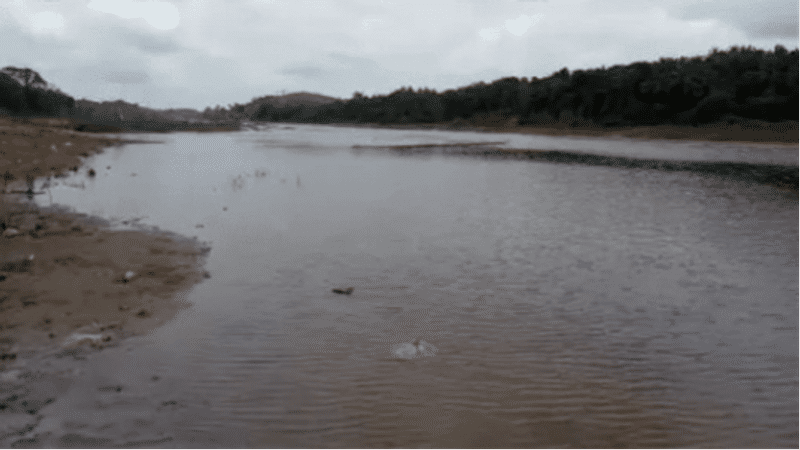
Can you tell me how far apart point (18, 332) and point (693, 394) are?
29.6 feet

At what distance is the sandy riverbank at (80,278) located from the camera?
758 centimetres

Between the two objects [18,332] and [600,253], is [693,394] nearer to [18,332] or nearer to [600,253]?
[600,253]

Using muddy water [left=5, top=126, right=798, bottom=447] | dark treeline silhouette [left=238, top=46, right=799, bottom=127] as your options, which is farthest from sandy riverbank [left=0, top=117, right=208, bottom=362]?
dark treeline silhouette [left=238, top=46, right=799, bottom=127]

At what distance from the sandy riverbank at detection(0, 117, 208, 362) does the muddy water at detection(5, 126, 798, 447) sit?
1.71ft

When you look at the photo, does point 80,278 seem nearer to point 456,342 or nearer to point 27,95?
point 456,342

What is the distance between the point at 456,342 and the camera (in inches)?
312

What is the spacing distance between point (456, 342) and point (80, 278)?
699cm

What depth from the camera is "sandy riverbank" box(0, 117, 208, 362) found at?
758 centimetres

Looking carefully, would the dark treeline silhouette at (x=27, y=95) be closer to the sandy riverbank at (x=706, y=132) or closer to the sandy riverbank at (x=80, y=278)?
the sandy riverbank at (x=80, y=278)

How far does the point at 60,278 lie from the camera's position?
9.59 metres

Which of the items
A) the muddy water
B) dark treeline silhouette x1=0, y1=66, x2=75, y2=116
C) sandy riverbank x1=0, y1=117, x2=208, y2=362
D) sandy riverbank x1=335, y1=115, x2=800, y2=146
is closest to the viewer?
the muddy water

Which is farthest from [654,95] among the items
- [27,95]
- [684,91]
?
[27,95]

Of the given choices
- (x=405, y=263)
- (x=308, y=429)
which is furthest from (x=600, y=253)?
(x=308, y=429)

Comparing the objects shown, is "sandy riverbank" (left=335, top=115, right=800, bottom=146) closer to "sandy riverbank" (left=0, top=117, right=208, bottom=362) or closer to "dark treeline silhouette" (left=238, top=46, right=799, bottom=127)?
"dark treeline silhouette" (left=238, top=46, right=799, bottom=127)
